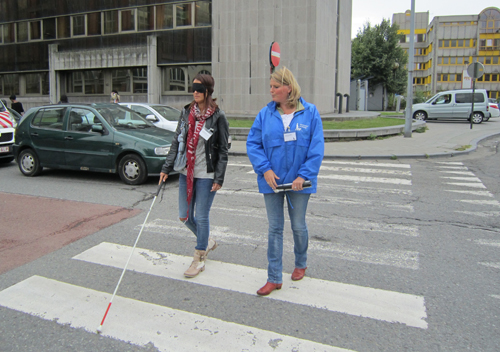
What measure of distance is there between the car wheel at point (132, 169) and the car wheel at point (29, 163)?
2.36m

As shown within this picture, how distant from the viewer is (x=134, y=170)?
871 cm

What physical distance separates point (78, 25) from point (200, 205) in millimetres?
29314

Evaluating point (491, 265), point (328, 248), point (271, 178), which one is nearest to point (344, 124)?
point (328, 248)

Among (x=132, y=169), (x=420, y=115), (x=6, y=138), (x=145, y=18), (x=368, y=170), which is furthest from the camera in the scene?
(x=420, y=115)

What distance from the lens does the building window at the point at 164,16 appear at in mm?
25814

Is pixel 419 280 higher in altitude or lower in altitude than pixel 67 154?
lower

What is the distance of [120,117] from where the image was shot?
9.44 metres

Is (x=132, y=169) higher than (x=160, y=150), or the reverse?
(x=160, y=150)

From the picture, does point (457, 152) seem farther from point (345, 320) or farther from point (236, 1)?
point (236, 1)

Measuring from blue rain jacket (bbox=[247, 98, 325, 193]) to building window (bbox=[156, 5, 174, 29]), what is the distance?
79.8ft

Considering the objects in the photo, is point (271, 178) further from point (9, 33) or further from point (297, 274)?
point (9, 33)

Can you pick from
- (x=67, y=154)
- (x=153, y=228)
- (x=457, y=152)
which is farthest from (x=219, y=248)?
(x=457, y=152)

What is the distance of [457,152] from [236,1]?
50.1 ft

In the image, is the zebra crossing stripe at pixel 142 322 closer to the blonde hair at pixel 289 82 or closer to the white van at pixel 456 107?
the blonde hair at pixel 289 82
